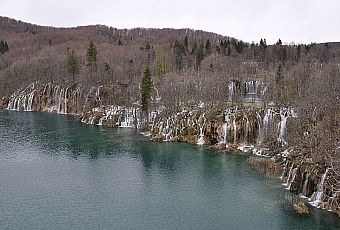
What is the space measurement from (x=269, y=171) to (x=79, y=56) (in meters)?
111

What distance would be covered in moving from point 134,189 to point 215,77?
5597 cm

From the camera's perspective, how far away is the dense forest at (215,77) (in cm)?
6419

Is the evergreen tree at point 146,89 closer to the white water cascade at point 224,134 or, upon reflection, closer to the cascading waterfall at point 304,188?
the white water cascade at point 224,134

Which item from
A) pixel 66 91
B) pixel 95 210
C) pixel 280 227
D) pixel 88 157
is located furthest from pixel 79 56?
pixel 280 227

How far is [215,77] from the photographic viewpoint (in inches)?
4117

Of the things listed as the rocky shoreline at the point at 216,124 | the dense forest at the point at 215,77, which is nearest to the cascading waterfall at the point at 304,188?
the rocky shoreline at the point at 216,124

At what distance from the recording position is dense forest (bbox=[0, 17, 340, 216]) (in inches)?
2527

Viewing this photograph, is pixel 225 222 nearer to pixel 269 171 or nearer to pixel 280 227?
pixel 280 227

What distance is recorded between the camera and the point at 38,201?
49.4 metres

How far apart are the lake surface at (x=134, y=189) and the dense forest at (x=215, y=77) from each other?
8.70 m

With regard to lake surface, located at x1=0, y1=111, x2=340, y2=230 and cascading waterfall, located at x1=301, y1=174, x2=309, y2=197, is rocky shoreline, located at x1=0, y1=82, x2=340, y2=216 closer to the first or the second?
cascading waterfall, located at x1=301, y1=174, x2=309, y2=197

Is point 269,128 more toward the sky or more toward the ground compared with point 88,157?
more toward the sky

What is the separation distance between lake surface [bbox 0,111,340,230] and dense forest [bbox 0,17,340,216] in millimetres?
8696

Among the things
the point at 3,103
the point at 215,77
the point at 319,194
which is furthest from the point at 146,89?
the point at 3,103
